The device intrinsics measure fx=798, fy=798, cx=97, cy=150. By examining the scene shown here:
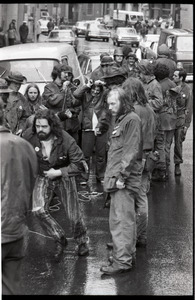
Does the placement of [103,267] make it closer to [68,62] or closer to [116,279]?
[116,279]

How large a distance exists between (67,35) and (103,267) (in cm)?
4115

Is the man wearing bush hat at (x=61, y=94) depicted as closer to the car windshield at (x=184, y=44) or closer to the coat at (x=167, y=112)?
the coat at (x=167, y=112)

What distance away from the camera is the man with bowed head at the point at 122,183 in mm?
7695

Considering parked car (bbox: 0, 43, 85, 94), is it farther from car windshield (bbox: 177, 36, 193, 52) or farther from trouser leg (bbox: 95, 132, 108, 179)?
car windshield (bbox: 177, 36, 193, 52)

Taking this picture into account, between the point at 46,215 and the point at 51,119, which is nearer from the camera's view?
the point at 51,119

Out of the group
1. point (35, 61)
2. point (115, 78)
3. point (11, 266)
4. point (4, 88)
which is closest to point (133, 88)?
point (115, 78)

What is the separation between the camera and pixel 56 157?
815cm

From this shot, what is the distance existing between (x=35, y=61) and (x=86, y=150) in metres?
3.58

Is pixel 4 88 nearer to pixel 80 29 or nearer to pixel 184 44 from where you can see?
pixel 184 44

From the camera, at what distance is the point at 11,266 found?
20.0 feet

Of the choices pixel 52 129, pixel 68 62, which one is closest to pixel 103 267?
pixel 52 129

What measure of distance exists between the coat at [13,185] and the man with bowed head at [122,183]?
68.2 inches

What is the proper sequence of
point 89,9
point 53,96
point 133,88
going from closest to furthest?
point 133,88
point 53,96
point 89,9

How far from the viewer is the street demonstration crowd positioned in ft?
20.0
